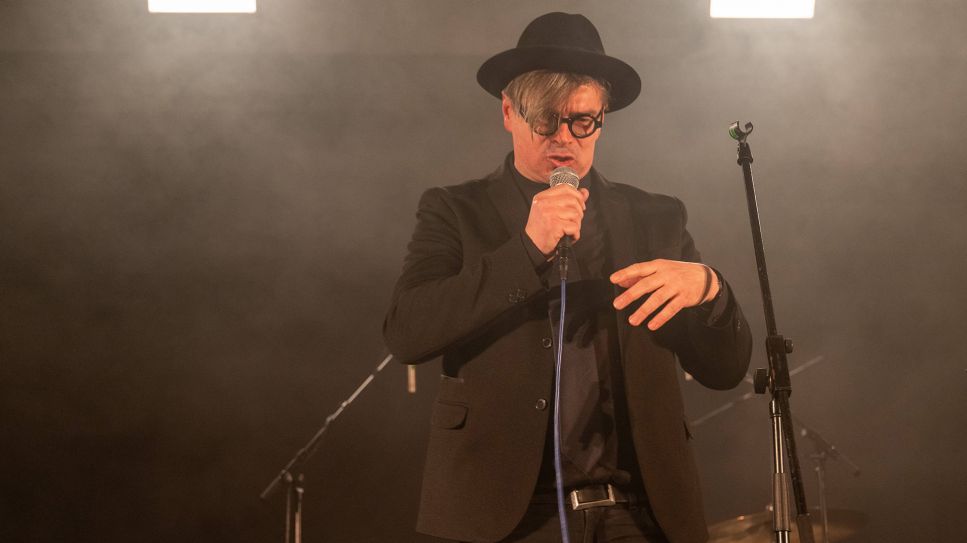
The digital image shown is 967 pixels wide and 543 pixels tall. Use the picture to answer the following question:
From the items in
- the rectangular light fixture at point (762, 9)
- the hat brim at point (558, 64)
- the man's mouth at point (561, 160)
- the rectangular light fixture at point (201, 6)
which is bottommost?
the man's mouth at point (561, 160)

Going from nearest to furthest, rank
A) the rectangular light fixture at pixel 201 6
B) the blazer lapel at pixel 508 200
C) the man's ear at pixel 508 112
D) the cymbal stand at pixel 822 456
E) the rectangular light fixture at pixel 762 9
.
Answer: the blazer lapel at pixel 508 200, the man's ear at pixel 508 112, the cymbal stand at pixel 822 456, the rectangular light fixture at pixel 201 6, the rectangular light fixture at pixel 762 9

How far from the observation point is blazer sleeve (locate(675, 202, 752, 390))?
61.8 inches

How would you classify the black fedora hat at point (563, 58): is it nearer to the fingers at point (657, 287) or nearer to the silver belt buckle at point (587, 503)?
the fingers at point (657, 287)

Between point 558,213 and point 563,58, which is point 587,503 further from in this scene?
point 563,58

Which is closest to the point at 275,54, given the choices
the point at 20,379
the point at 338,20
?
the point at 338,20

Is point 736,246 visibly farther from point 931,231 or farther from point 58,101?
point 58,101

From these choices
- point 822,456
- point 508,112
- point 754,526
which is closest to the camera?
point 508,112

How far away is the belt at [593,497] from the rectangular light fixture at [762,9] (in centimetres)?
300

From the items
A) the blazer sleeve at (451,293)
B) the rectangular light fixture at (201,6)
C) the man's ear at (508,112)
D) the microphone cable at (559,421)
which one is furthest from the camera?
the rectangular light fixture at (201,6)

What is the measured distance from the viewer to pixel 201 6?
153 inches

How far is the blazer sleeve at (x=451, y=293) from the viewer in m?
1.49

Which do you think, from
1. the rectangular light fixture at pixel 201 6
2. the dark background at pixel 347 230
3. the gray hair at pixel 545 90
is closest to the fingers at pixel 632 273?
the gray hair at pixel 545 90

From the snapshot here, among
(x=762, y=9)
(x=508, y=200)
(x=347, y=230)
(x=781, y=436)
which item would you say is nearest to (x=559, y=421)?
(x=781, y=436)

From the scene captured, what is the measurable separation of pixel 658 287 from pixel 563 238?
0.17 metres
